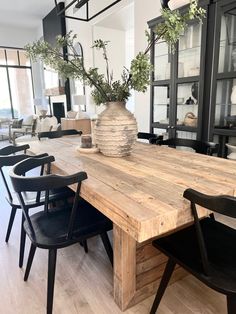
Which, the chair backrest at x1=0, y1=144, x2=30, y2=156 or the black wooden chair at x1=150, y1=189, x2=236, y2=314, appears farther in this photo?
the chair backrest at x1=0, y1=144, x2=30, y2=156

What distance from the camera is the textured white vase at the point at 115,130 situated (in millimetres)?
1664

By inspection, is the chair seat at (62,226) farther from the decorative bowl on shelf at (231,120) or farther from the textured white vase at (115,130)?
the decorative bowl on shelf at (231,120)

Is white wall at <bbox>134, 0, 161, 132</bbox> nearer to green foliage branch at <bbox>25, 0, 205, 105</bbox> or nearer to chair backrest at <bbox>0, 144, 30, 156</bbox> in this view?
green foliage branch at <bbox>25, 0, 205, 105</bbox>

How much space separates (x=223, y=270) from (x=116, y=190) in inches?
22.0

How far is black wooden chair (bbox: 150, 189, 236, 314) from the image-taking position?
0.86m

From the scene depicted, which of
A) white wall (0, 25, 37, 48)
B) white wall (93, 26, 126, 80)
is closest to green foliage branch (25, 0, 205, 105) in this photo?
white wall (93, 26, 126, 80)

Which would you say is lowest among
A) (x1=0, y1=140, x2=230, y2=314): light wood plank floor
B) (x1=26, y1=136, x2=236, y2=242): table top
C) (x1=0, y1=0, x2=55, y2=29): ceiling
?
(x1=0, y1=140, x2=230, y2=314): light wood plank floor

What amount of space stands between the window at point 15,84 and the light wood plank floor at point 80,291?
8098 mm

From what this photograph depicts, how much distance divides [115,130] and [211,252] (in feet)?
3.14

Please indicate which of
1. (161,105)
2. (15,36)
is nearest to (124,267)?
(161,105)

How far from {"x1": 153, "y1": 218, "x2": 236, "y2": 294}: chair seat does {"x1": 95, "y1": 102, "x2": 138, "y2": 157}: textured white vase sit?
732 millimetres

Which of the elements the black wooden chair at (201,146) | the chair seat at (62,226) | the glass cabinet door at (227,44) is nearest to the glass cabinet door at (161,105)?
the glass cabinet door at (227,44)

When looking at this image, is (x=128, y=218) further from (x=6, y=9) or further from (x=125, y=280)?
(x=6, y=9)

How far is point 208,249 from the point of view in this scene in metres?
1.11
